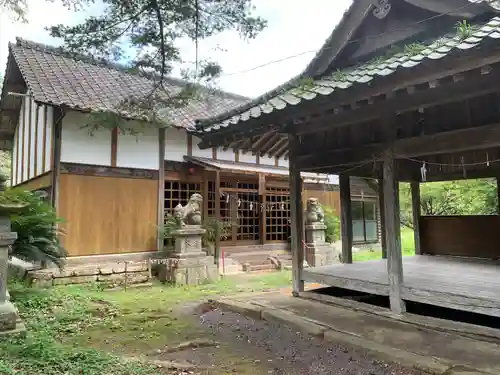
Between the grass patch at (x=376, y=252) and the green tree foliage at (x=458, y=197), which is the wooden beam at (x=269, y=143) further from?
the green tree foliage at (x=458, y=197)

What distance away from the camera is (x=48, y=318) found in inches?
268

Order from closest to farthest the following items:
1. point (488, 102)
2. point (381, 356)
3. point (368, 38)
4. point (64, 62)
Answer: point (381, 356)
point (488, 102)
point (368, 38)
point (64, 62)

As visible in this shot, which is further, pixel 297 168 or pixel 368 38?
pixel 297 168

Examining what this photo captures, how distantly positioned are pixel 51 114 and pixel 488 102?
11.0 meters

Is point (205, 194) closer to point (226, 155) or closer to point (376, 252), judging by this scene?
point (226, 155)

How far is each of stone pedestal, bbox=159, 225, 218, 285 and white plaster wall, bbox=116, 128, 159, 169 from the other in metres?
2.61

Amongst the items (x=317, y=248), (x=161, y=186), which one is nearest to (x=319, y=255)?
(x=317, y=248)

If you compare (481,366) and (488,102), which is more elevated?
(488,102)

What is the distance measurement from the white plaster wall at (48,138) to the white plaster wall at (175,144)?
11.4 ft

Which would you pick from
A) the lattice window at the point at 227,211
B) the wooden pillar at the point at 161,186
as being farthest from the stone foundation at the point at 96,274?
the lattice window at the point at 227,211

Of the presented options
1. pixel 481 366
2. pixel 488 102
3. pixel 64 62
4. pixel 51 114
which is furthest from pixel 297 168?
pixel 64 62

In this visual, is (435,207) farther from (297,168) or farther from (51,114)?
(51,114)

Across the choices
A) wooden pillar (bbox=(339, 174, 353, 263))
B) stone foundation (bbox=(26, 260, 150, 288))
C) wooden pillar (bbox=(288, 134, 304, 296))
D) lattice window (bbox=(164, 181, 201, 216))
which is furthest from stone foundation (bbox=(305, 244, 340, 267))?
wooden pillar (bbox=(288, 134, 304, 296))

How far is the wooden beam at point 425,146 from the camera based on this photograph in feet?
16.3
